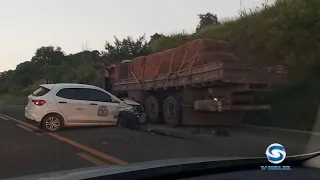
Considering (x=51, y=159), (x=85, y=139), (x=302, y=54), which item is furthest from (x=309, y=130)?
(x=51, y=159)

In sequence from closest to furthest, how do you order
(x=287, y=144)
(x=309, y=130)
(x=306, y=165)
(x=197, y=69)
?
(x=306, y=165), (x=287, y=144), (x=309, y=130), (x=197, y=69)

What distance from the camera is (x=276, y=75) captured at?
45.7 ft

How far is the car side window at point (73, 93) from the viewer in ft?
49.1

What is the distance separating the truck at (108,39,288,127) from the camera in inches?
535

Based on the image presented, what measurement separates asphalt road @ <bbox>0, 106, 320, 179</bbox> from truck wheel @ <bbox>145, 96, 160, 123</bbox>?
2.75 metres

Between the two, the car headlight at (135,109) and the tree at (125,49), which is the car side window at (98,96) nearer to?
the car headlight at (135,109)

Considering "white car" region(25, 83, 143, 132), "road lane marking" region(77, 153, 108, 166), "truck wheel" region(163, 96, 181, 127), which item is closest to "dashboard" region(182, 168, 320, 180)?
"road lane marking" region(77, 153, 108, 166)

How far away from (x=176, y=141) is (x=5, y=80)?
6423 centimetres

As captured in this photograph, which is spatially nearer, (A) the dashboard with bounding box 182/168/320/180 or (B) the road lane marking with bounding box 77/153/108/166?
(A) the dashboard with bounding box 182/168/320/180

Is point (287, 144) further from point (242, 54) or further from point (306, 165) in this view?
point (306, 165)

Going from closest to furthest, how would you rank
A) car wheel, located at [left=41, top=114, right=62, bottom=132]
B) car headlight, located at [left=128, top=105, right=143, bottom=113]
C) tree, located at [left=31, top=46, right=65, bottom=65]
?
car wheel, located at [left=41, top=114, right=62, bottom=132]
car headlight, located at [left=128, top=105, right=143, bottom=113]
tree, located at [left=31, top=46, right=65, bottom=65]

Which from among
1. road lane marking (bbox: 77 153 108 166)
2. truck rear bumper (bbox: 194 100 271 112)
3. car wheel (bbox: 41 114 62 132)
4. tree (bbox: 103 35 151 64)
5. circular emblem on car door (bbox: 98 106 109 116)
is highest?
tree (bbox: 103 35 151 64)

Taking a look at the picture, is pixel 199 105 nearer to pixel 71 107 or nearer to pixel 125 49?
pixel 71 107

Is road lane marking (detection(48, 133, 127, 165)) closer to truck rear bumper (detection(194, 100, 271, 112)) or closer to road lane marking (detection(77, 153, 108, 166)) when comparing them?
road lane marking (detection(77, 153, 108, 166))
